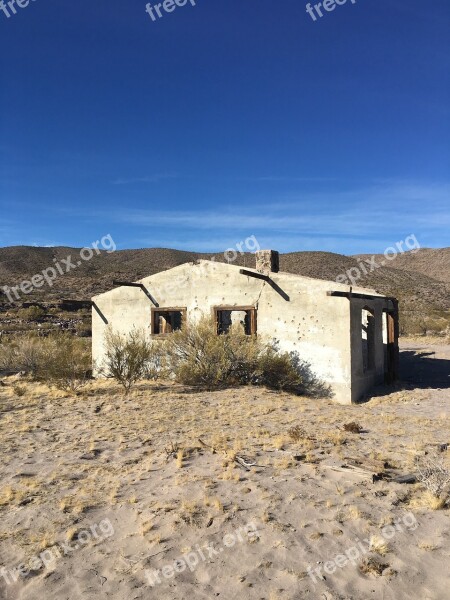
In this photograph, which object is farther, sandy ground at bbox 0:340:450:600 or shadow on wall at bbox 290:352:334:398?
shadow on wall at bbox 290:352:334:398

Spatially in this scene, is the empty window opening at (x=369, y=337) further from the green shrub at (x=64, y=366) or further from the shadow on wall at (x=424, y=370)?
the green shrub at (x=64, y=366)

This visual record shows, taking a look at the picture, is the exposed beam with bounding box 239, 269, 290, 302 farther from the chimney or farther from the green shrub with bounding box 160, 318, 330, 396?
the green shrub with bounding box 160, 318, 330, 396

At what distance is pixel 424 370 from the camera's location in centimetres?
1708

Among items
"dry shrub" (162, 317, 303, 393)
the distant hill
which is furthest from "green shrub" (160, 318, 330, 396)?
the distant hill

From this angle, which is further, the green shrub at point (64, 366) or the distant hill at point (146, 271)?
the distant hill at point (146, 271)

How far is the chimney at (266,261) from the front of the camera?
1403 cm

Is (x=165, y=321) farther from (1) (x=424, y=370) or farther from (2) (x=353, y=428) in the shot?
(1) (x=424, y=370)

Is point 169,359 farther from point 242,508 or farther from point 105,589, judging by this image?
point 105,589

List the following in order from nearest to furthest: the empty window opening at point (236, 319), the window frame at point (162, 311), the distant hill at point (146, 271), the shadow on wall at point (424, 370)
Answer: the empty window opening at point (236, 319) → the shadow on wall at point (424, 370) → the window frame at point (162, 311) → the distant hill at point (146, 271)

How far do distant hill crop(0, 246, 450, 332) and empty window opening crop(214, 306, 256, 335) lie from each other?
29603 mm

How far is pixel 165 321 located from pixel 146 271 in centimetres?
4644

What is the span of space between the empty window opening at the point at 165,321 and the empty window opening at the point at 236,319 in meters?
1.54

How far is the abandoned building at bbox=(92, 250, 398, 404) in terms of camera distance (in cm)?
1223

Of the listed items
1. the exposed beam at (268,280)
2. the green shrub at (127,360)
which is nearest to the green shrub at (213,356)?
the green shrub at (127,360)
